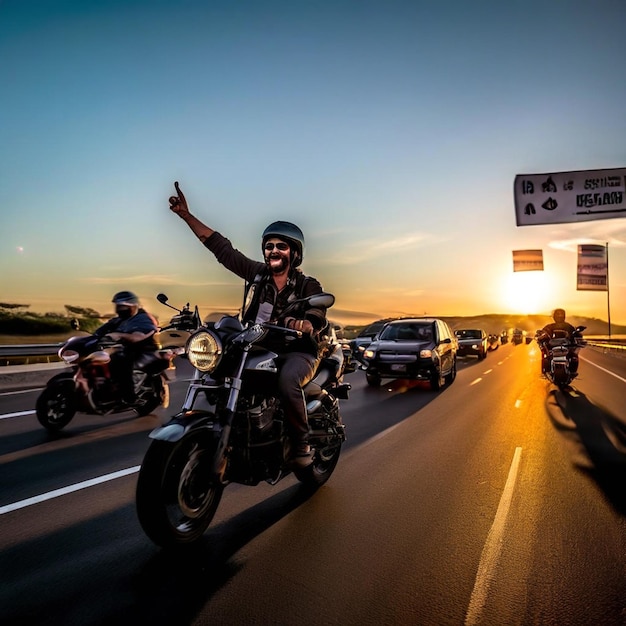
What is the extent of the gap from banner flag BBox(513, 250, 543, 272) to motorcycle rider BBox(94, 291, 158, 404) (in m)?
46.6

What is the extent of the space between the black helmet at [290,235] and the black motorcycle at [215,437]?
0.58 metres

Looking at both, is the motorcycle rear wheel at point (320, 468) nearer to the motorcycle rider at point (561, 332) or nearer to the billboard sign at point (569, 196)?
the motorcycle rider at point (561, 332)

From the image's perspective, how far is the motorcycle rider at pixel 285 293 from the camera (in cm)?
428

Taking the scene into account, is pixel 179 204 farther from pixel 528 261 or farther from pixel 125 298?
pixel 528 261

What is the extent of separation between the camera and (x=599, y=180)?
15.7 m

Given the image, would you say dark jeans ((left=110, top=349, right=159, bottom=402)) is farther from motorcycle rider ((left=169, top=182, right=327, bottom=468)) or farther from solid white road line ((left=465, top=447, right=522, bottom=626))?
solid white road line ((left=465, top=447, right=522, bottom=626))

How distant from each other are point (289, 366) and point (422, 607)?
1.95 metres

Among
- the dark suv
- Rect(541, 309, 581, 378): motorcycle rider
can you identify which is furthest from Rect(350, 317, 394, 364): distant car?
Rect(541, 309, 581, 378): motorcycle rider

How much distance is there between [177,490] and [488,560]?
7.12 ft

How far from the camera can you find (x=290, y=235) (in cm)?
470

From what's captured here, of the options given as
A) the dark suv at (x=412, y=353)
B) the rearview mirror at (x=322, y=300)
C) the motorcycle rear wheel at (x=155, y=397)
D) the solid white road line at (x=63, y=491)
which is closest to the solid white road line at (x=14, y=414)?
the motorcycle rear wheel at (x=155, y=397)

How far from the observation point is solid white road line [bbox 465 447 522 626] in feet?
9.90

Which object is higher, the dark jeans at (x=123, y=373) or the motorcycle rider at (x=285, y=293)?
the motorcycle rider at (x=285, y=293)

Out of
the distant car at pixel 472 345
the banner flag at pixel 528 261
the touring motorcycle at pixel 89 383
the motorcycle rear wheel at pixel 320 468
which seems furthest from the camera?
the banner flag at pixel 528 261
